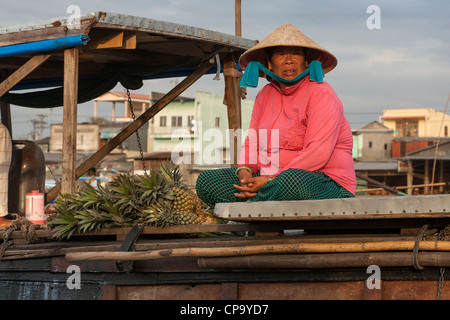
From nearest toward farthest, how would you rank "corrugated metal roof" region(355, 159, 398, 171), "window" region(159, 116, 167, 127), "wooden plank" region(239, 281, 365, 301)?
"wooden plank" region(239, 281, 365, 301)
"corrugated metal roof" region(355, 159, 398, 171)
"window" region(159, 116, 167, 127)

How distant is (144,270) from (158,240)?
0.25 meters

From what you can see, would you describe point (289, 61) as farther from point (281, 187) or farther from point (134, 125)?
point (134, 125)

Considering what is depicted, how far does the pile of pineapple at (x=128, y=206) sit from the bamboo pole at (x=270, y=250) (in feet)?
1.38

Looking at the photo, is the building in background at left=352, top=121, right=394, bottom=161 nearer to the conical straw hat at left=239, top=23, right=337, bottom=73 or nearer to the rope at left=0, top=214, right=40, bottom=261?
the conical straw hat at left=239, top=23, right=337, bottom=73

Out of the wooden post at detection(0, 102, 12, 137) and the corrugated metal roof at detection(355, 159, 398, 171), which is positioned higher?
the wooden post at detection(0, 102, 12, 137)

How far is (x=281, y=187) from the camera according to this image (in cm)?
355

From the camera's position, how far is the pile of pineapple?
4.10 m

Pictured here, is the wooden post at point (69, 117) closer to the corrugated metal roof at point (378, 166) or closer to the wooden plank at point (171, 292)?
the wooden plank at point (171, 292)

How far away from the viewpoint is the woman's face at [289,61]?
403 centimetres

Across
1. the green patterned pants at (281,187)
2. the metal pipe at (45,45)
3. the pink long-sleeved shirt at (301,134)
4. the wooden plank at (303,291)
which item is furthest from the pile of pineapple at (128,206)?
the metal pipe at (45,45)

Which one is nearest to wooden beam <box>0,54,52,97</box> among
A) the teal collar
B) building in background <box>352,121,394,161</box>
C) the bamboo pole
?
the teal collar

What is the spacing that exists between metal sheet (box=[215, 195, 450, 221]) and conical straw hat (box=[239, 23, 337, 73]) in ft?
3.89
